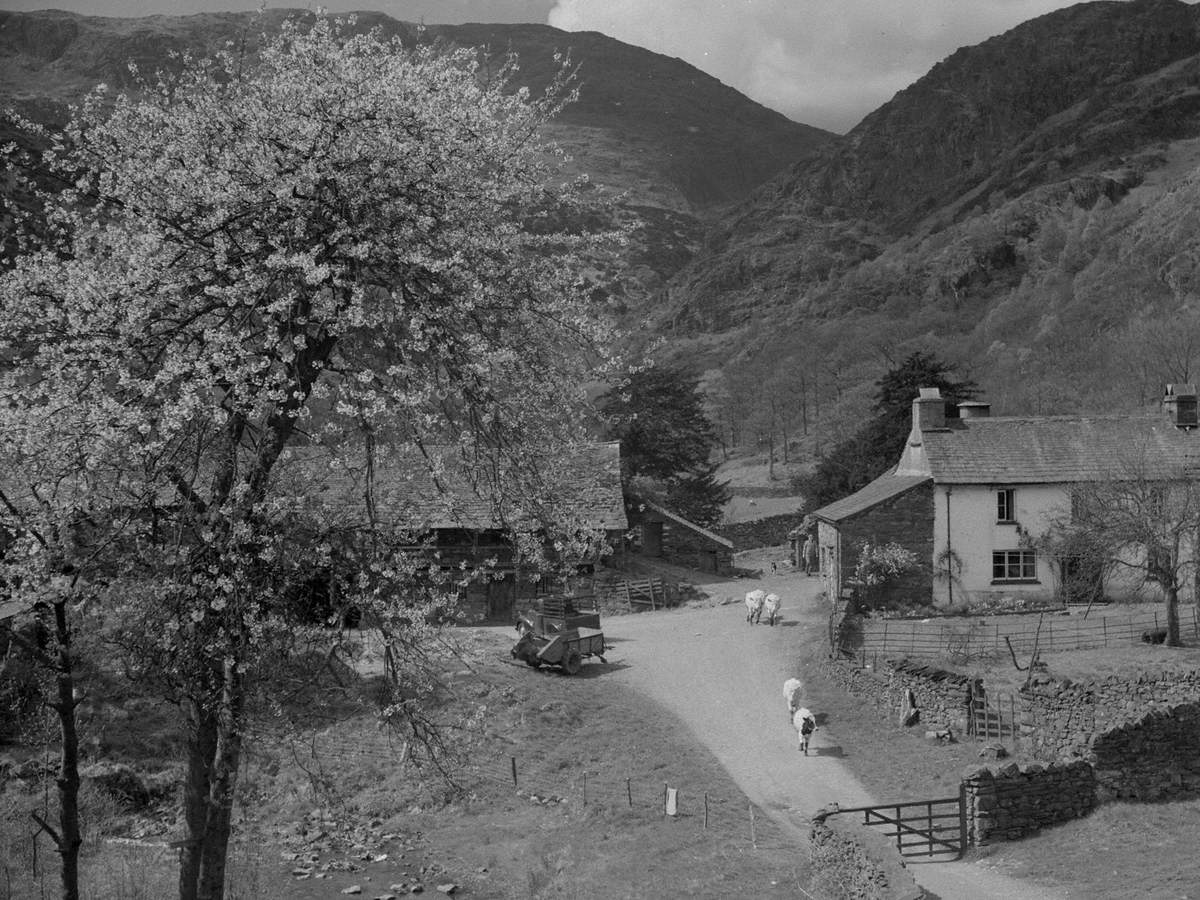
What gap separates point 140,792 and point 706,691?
14.9m

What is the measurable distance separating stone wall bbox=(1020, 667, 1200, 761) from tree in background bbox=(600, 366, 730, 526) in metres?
33.4

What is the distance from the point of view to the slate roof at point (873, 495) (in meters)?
39.2

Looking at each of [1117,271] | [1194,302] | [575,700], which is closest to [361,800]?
[575,700]

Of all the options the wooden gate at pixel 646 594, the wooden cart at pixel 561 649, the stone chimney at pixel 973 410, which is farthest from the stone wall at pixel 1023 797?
the stone chimney at pixel 973 410

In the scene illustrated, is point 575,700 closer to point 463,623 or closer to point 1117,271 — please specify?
point 463,623

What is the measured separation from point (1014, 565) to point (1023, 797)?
21082 mm

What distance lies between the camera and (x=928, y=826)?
65.2ft

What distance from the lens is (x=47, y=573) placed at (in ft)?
31.1

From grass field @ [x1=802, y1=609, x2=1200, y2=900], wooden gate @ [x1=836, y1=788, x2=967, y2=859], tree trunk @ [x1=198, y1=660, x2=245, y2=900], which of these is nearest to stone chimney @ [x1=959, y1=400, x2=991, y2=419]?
grass field @ [x1=802, y1=609, x2=1200, y2=900]

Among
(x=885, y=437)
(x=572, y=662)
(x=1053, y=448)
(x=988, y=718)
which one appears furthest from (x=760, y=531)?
(x=988, y=718)

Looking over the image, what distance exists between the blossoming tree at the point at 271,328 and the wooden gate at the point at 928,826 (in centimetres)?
1055

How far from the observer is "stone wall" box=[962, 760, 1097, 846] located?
775 inches

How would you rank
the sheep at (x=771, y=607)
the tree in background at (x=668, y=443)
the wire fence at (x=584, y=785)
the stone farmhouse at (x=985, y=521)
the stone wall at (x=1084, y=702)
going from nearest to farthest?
1. the wire fence at (x=584, y=785)
2. the stone wall at (x=1084, y=702)
3. the sheep at (x=771, y=607)
4. the stone farmhouse at (x=985, y=521)
5. the tree in background at (x=668, y=443)

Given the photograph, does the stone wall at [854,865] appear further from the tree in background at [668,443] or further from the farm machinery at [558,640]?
the tree in background at [668,443]
